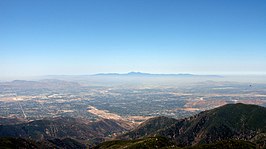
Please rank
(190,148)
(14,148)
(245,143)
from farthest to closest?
(14,148) < (245,143) < (190,148)

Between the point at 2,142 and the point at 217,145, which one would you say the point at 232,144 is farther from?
the point at 2,142

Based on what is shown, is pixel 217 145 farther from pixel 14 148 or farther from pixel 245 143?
pixel 14 148

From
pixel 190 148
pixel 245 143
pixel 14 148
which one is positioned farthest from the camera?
pixel 14 148

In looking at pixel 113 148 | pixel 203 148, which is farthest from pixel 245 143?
pixel 113 148

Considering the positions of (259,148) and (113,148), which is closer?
(259,148)

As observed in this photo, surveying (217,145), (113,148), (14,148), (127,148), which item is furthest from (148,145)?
(14,148)

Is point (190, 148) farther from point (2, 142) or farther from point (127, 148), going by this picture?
point (2, 142)

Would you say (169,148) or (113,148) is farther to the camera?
(113,148)
